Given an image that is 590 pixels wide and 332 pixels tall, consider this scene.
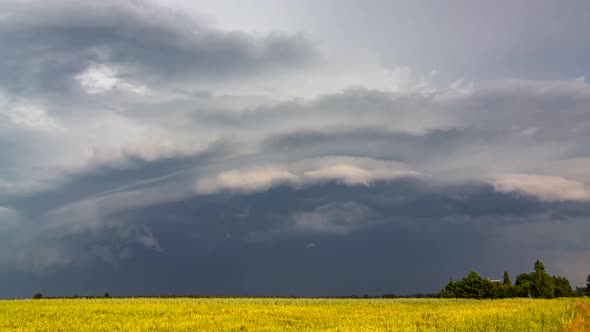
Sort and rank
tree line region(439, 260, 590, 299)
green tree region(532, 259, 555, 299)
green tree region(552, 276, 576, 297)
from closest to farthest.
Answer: tree line region(439, 260, 590, 299), green tree region(532, 259, 555, 299), green tree region(552, 276, 576, 297)

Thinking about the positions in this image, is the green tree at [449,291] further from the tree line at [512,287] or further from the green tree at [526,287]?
the green tree at [526,287]

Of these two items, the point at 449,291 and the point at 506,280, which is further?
the point at 506,280

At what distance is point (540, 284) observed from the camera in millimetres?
153250

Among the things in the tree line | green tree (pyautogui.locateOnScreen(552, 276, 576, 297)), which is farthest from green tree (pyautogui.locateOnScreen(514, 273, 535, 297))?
green tree (pyautogui.locateOnScreen(552, 276, 576, 297))

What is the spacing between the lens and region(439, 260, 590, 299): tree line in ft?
433

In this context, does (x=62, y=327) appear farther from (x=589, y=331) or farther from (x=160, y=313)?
(x=589, y=331)

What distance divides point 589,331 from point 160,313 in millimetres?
36092

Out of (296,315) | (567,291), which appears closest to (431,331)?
(296,315)

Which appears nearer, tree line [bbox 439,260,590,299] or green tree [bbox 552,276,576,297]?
tree line [bbox 439,260,590,299]

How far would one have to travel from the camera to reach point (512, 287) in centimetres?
16088

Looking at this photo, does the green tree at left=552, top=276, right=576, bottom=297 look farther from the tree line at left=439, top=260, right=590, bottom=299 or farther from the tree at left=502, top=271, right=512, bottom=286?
the tree at left=502, top=271, right=512, bottom=286

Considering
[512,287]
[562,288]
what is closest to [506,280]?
[512,287]

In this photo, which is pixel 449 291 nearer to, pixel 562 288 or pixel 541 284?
pixel 541 284

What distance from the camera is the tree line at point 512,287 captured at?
13188 centimetres
